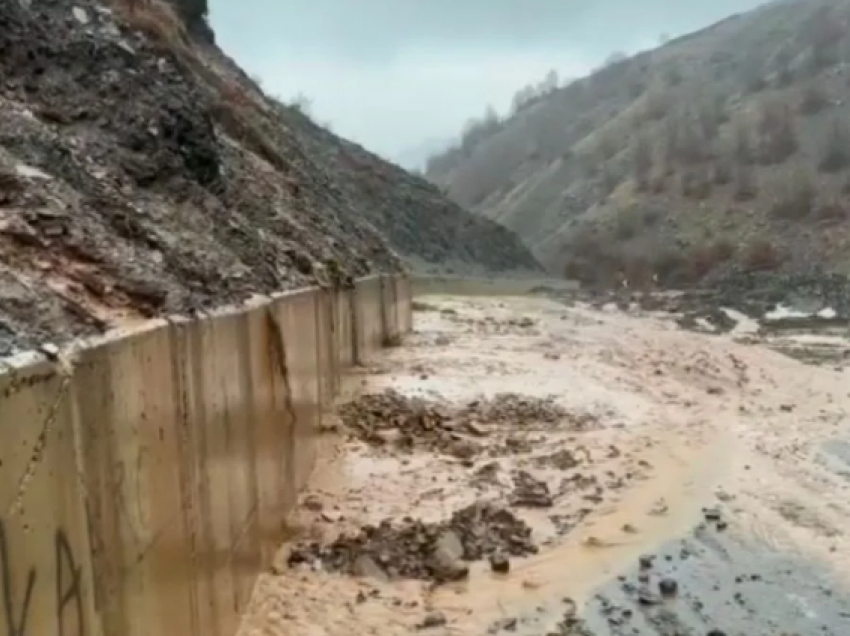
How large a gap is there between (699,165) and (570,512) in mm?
68002

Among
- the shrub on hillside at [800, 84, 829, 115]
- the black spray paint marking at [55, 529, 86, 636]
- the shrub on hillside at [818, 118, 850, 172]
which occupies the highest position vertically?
the shrub on hillside at [800, 84, 829, 115]

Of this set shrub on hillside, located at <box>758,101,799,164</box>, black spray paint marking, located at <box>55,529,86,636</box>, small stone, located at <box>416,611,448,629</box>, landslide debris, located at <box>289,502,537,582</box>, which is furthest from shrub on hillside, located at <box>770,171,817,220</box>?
black spray paint marking, located at <box>55,529,86,636</box>

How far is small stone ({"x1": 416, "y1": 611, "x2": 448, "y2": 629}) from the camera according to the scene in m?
7.02

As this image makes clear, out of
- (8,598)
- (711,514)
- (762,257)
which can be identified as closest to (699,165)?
(762,257)

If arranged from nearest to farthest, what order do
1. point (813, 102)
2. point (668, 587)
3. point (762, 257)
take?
point (668, 587) < point (762, 257) < point (813, 102)

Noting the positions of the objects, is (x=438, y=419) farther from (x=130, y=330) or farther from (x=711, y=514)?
(x=130, y=330)

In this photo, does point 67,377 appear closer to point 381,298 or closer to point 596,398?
point 596,398

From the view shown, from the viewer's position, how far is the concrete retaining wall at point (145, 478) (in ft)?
11.1

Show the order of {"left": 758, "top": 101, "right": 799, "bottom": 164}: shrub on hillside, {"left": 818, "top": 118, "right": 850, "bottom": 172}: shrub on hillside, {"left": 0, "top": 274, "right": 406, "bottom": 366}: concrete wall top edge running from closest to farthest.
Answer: {"left": 0, "top": 274, "right": 406, "bottom": 366}: concrete wall top edge
{"left": 818, "top": 118, "right": 850, "bottom": 172}: shrub on hillside
{"left": 758, "top": 101, "right": 799, "bottom": 164}: shrub on hillside

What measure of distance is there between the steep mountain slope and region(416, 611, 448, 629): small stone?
8.44 feet

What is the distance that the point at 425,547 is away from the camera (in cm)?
827

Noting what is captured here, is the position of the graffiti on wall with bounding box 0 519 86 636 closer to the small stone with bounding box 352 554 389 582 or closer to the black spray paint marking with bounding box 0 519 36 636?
the black spray paint marking with bounding box 0 519 36 636

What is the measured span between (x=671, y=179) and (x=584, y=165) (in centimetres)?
2047

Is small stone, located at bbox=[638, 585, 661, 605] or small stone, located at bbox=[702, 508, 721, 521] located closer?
small stone, located at bbox=[638, 585, 661, 605]
